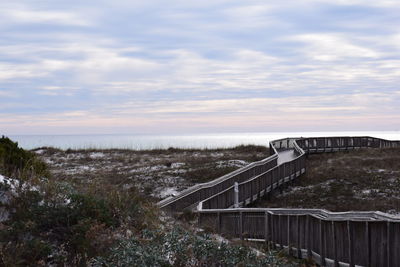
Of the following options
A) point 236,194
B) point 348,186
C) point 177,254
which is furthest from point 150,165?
point 177,254

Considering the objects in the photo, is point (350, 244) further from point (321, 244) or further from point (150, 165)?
point (150, 165)

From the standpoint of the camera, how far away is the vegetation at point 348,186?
2900 centimetres

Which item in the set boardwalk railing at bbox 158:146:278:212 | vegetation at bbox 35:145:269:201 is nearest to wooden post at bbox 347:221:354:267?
boardwalk railing at bbox 158:146:278:212

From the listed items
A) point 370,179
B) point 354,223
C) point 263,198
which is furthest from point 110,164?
point 354,223

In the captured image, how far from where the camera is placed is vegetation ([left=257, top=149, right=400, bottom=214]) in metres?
29.0

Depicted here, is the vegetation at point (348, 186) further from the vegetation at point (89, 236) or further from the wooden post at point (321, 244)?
the vegetation at point (89, 236)

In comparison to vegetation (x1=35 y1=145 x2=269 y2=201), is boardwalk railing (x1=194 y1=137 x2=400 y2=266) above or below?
below

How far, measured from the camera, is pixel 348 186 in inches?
1287

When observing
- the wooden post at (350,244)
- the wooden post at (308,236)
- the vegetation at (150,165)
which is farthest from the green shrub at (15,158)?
the vegetation at (150,165)

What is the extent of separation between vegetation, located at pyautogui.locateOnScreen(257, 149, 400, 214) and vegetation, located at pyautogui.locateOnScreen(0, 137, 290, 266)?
19.9 meters

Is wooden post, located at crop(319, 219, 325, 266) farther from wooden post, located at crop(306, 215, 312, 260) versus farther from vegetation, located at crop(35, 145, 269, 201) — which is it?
vegetation, located at crop(35, 145, 269, 201)

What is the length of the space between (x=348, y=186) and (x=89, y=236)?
87.3ft

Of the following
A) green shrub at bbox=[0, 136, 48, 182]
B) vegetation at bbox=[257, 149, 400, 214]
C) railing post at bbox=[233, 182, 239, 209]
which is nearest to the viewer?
green shrub at bbox=[0, 136, 48, 182]

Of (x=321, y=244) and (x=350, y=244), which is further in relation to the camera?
(x=321, y=244)
